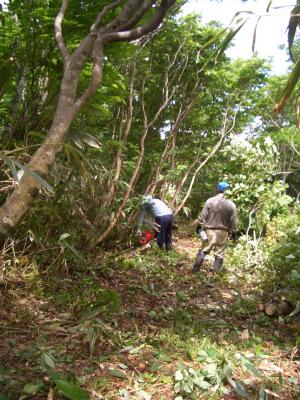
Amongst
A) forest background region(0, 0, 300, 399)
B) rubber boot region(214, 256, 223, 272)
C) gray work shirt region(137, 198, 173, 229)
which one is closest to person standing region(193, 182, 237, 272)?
rubber boot region(214, 256, 223, 272)

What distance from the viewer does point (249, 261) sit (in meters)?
6.53

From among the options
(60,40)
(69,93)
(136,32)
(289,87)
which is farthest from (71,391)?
(136,32)

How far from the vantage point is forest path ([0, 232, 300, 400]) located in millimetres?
2643

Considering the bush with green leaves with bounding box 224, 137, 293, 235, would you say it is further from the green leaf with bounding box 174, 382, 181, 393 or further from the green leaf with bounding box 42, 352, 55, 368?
the green leaf with bounding box 42, 352, 55, 368

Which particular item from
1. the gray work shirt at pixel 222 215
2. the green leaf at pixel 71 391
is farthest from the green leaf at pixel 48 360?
the gray work shirt at pixel 222 215

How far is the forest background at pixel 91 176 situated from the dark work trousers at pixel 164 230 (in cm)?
28

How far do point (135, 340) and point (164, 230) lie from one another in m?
4.00

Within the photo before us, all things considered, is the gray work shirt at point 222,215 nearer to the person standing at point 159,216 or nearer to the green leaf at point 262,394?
the person standing at point 159,216

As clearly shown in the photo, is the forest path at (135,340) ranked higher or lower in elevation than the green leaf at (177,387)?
lower

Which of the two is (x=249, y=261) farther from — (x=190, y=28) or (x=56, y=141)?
(x=190, y=28)

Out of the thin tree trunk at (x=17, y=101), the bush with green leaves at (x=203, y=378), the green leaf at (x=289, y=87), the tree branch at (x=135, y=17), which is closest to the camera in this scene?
the green leaf at (x=289, y=87)

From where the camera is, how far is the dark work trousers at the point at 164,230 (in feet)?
23.7

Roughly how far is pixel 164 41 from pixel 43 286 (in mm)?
6937

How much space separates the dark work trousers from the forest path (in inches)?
79.3
